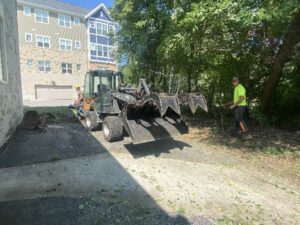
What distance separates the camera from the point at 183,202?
12.9 feet

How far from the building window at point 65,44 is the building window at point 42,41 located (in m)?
1.52

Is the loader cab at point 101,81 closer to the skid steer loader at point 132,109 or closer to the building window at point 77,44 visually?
the skid steer loader at point 132,109

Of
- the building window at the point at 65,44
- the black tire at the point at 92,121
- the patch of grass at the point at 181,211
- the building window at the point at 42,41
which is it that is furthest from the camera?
the building window at the point at 65,44

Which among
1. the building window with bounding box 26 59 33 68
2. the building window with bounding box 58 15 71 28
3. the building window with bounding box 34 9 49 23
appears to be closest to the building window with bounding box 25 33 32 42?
the building window with bounding box 34 9 49 23

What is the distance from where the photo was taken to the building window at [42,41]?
2952 centimetres

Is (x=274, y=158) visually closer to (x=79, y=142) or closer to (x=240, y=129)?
(x=240, y=129)

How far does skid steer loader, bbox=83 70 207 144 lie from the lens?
5.82 meters

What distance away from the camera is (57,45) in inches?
1214

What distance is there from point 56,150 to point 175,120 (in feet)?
10.4

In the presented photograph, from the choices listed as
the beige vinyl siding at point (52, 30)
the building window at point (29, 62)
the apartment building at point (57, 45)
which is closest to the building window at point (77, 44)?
the apartment building at point (57, 45)

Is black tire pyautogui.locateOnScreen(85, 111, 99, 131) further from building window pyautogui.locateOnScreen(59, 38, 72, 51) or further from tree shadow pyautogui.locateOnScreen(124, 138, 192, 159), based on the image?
building window pyautogui.locateOnScreen(59, 38, 72, 51)

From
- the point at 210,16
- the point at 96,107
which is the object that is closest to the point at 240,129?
the point at 210,16

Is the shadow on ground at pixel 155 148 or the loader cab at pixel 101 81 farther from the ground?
the loader cab at pixel 101 81

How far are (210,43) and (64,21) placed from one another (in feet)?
87.7
